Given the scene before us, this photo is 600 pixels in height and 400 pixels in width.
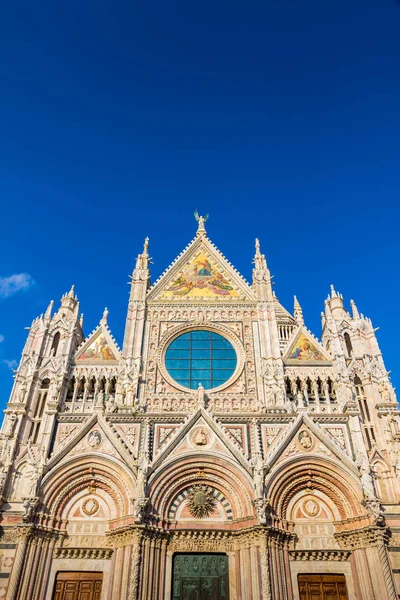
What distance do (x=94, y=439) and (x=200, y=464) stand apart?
4.10 m

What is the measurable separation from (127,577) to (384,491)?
9.46 metres

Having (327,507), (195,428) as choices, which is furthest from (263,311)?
(327,507)

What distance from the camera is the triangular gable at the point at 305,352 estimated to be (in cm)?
2089

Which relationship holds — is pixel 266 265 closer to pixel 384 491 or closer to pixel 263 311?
pixel 263 311

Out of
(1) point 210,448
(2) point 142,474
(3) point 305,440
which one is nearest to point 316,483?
(3) point 305,440

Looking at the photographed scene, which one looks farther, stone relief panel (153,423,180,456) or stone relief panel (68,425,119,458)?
stone relief panel (153,423,180,456)

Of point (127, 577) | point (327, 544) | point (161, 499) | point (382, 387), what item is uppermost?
point (382, 387)

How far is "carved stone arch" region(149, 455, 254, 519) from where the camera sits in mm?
16078

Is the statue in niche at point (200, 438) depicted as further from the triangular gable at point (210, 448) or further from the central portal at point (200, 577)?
the central portal at point (200, 577)

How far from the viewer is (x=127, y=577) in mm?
14398

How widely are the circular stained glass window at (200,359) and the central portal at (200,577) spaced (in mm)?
6950

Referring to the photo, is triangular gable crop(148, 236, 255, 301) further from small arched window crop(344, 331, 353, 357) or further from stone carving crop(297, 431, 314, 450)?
stone carving crop(297, 431, 314, 450)

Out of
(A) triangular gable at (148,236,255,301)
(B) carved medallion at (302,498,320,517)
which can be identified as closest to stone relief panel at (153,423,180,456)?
(B) carved medallion at (302,498,320,517)

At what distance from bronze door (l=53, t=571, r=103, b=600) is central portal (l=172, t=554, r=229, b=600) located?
8.35 ft
